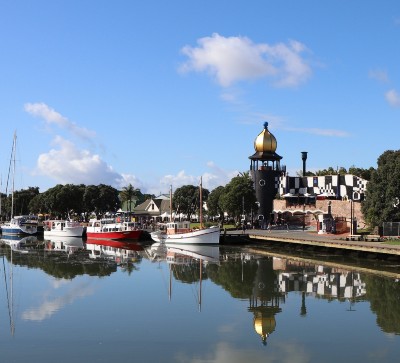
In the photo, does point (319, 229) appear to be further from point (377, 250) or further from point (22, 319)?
point (22, 319)

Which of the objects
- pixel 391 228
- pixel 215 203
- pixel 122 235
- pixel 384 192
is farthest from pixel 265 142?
pixel 391 228

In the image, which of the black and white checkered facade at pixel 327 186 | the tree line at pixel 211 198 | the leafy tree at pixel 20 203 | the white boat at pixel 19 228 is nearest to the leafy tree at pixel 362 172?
the tree line at pixel 211 198

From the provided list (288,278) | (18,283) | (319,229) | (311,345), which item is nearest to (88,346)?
(311,345)

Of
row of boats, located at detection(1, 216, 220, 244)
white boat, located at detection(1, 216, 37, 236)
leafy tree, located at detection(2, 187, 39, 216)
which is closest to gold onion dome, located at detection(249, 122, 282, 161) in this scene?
row of boats, located at detection(1, 216, 220, 244)

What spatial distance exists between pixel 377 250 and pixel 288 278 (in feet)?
36.8

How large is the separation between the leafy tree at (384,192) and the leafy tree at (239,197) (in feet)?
78.2

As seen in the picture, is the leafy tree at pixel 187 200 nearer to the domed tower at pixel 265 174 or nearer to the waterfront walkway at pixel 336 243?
the domed tower at pixel 265 174

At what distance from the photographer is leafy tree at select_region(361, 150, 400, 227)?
60003 millimetres

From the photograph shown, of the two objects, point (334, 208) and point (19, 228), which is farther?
point (19, 228)

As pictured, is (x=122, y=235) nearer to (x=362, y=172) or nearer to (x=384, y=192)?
(x=384, y=192)

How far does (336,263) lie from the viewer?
47.4m

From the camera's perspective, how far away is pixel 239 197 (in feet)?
276

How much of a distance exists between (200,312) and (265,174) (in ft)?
206

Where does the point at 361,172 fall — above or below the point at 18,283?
above
